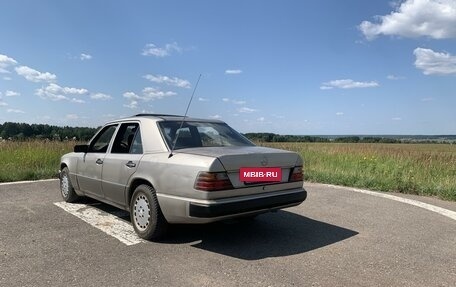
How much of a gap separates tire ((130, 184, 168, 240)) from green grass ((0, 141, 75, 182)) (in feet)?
22.7

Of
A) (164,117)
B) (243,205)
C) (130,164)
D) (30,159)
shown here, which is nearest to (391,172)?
(164,117)

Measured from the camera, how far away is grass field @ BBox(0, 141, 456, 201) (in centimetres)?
967

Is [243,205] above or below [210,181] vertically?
below

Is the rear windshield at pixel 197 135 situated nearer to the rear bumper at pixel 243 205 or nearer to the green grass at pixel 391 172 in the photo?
the rear bumper at pixel 243 205

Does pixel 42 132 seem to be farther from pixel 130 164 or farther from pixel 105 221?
pixel 130 164

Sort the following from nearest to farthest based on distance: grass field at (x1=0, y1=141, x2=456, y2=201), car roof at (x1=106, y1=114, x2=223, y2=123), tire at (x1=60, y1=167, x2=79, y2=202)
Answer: car roof at (x1=106, y1=114, x2=223, y2=123) < tire at (x1=60, y1=167, x2=79, y2=202) < grass field at (x1=0, y1=141, x2=456, y2=201)

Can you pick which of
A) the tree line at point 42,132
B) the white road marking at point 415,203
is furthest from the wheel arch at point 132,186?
the tree line at point 42,132

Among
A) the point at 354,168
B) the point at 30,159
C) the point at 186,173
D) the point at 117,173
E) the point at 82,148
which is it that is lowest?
the point at 354,168

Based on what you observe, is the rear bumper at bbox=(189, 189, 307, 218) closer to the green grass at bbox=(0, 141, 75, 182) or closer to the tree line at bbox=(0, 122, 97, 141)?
the green grass at bbox=(0, 141, 75, 182)

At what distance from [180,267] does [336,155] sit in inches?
514

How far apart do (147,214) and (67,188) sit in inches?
124

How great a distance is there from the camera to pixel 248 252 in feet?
15.1

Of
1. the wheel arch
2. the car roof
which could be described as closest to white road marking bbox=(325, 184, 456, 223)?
the car roof

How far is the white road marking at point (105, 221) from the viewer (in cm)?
519
